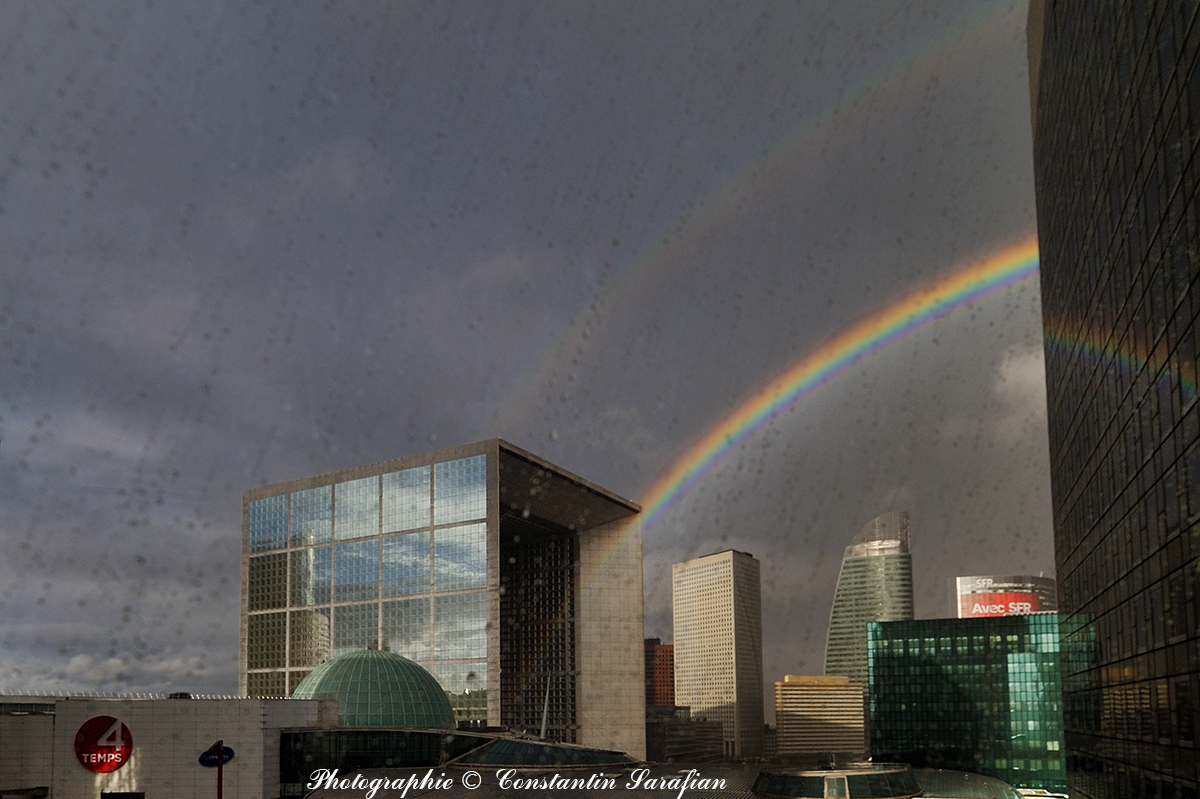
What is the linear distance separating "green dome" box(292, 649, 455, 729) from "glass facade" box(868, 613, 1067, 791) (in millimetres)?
108761

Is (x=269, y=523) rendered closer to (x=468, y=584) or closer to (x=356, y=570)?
(x=356, y=570)

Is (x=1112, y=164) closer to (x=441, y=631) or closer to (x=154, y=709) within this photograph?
(x=154, y=709)

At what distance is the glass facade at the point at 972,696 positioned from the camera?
169 metres

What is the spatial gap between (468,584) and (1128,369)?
7299 cm

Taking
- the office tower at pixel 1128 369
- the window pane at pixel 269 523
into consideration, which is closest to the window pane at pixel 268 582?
the window pane at pixel 269 523

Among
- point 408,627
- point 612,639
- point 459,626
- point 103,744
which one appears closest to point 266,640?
point 408,627

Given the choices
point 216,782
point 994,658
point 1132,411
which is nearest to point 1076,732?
point 1132,411

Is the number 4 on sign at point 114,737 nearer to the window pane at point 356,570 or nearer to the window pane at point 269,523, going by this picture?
the window pane at point 356,570

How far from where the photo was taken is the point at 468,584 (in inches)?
3964

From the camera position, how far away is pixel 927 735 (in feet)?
577

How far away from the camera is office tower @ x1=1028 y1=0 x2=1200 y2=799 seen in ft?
89.1

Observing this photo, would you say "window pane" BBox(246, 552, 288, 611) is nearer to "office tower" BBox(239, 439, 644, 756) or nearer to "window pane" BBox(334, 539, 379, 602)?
"office tower" BBox(239, 439, 644, 756)

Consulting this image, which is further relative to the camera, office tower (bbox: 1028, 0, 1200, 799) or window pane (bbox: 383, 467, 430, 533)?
window pane (bbox: 383, 467, 430, 533)

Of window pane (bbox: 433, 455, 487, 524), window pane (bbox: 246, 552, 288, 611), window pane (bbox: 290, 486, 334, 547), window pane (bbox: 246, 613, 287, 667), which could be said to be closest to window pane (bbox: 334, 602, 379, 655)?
window pane (bbox: 290, 486, 334, 547)
